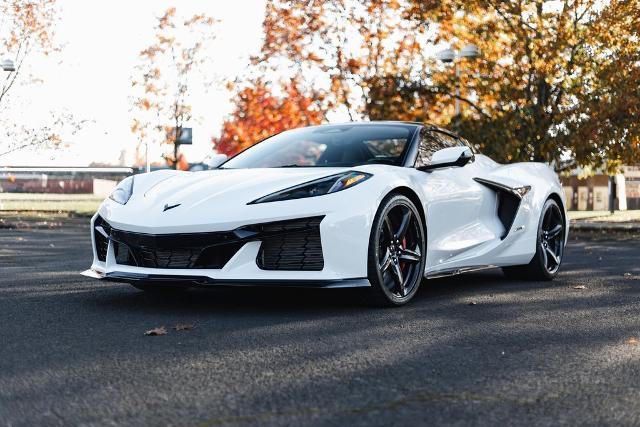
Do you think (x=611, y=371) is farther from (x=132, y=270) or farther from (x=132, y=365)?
(x=132, y=270)

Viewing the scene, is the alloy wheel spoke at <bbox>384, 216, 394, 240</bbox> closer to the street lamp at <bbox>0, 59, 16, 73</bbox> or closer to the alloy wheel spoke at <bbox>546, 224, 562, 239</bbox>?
the alloy wheel spoke at <bbox>546, 224, 562, 239</bbox>

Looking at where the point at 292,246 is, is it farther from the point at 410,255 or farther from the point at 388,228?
the point at 410,255

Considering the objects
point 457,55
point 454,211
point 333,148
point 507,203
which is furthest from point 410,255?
point 457,55

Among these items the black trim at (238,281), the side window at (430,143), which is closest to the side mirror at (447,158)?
the side window at (430,143)

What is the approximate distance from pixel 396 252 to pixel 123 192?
1808 mm

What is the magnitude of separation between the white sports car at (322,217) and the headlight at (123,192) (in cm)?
1

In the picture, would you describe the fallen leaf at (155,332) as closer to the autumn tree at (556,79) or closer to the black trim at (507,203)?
the black trim at (507,203)

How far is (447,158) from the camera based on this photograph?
19.7ft

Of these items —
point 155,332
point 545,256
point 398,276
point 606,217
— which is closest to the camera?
point 155,332

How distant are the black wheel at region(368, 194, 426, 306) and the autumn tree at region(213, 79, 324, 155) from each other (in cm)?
1762

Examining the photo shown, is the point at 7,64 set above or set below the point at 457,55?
below

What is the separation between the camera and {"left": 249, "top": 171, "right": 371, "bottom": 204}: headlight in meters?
5.16

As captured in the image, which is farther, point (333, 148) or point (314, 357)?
point (333, 148)

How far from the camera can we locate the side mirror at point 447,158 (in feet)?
19.6
